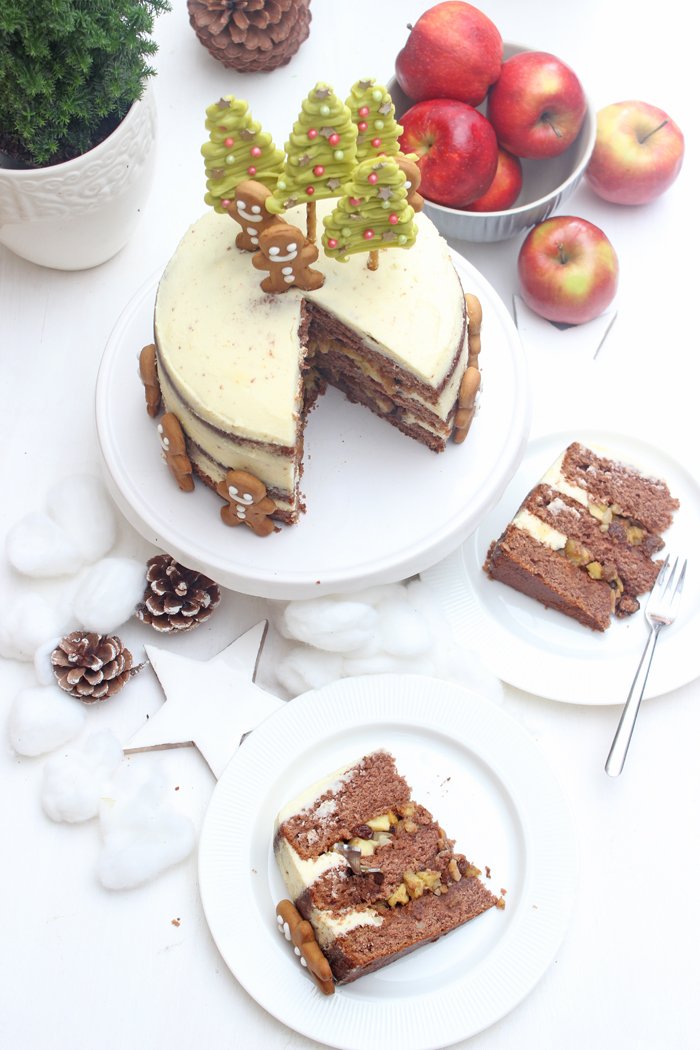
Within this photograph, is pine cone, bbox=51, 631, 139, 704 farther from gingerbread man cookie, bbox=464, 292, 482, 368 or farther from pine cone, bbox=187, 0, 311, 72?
pine cone, bbox=187, 0, 311, 72

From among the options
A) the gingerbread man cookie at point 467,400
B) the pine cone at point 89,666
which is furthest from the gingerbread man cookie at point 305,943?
the gingerbread man cookie at point 467,400

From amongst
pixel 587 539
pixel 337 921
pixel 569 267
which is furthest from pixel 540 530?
pixel 337 921

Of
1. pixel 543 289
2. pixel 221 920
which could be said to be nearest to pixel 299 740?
pixel 221 920

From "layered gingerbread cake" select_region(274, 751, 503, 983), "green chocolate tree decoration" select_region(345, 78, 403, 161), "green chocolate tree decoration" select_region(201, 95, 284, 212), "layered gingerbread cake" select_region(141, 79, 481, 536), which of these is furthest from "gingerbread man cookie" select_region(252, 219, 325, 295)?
"layered gingerbread cake" select_region(274, 751, 503, 983)

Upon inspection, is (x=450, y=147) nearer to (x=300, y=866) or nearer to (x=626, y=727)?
(x=626, y=727)

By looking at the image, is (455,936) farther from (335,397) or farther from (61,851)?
(335,397)

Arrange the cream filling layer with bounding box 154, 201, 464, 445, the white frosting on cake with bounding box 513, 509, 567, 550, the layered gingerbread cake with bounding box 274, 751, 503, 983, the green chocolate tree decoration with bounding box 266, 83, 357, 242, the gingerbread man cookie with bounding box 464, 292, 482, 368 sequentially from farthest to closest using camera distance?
the white frosting on cake with bounding box 513, 509, 567, 550, the gingerbread man cookie with bounding box 464, 292, 482, 368, the layered gingerbread cake with bounding box 274, 751, 503, 983, the cream filling layer with bounding box 154, 201, 464, 445, the green chocolate tree decoration with bounding box 266, 83, 357, 242
